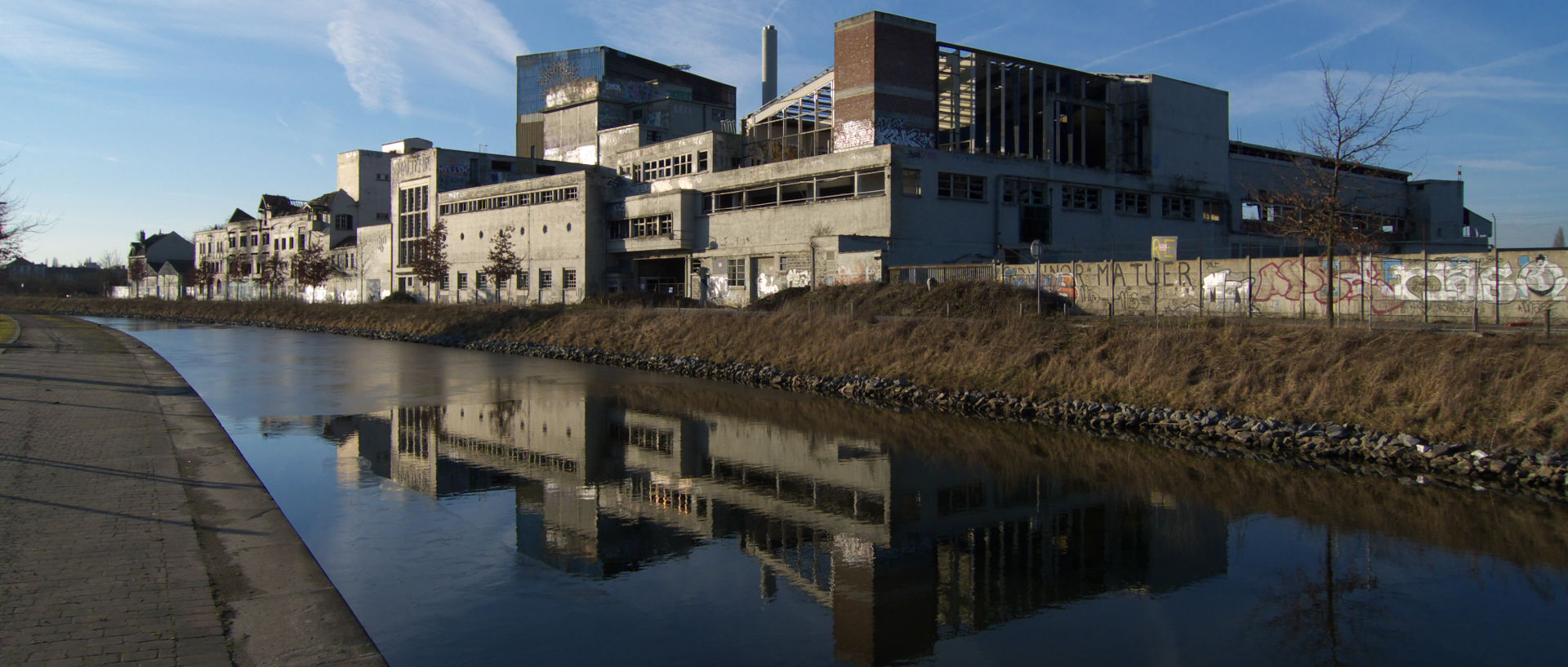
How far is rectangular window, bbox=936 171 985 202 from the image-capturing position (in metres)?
50.9

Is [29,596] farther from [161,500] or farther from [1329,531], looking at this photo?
[1329,531]

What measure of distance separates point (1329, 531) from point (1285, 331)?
11.3 meters

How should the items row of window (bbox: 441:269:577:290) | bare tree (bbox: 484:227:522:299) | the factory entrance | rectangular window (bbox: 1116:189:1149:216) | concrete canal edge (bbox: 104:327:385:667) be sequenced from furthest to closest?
bare tree (bbox: 484:227:522:299) → row of window (bbox: 441:269:577:290) → the factory entrance → rectangular window (bbox: 1116:189:1149:216) → concrete canal edge (bbox: 104:327:385:667)

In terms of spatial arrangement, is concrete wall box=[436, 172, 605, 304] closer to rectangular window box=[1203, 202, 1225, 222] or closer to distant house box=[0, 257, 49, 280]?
rectangular window box=[1203, 202, 1225, 222]

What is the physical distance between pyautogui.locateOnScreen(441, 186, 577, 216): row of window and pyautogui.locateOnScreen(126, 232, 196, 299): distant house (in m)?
72.0

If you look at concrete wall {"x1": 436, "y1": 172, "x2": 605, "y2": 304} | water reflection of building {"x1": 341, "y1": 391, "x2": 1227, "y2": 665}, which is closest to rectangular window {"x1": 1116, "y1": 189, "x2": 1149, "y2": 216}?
concrete wall {"x1": 436, "y1": 172, "x2": 605, "y2": 304}

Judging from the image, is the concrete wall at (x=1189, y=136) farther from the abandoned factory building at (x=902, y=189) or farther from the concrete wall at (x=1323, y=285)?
the concrete wall at (x=1323, y=285)

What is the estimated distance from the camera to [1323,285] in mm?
30375

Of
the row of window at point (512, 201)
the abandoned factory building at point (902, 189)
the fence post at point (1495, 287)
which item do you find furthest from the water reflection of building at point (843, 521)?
the row of window at point (512, 201)

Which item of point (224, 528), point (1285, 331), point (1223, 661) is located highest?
point (1285, 331)

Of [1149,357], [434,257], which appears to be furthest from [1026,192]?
[434,257]

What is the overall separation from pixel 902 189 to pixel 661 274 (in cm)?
2315

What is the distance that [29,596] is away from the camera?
743 centimetres

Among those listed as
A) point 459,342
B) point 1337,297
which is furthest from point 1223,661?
point 459,342
